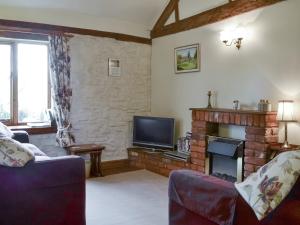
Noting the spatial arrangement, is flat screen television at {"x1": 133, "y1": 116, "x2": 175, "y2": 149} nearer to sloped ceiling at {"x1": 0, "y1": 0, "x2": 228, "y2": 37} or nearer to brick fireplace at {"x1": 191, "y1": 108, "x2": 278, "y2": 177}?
brick fireplace at {"x1": 191, "y1": 108, "x2": 278, "y2": 177}

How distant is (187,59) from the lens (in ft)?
16.4

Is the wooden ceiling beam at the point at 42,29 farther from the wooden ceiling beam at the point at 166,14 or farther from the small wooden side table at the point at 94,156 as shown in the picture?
the small wooden side table at the point at 94,156

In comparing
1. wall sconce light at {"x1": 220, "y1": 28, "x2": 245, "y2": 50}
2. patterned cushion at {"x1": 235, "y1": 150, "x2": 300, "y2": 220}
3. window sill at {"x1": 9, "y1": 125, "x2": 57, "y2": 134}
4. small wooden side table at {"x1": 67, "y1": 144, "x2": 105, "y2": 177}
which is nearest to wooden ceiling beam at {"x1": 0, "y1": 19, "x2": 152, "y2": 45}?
window sill at {"x1": 9, "y1": 125, "x2": 57, "y2": 134}

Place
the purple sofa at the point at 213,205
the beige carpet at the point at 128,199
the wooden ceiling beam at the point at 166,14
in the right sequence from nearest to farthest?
the purple sofa at the point at 213,205
the beige carpet at the point at 128,199
the wooden ceiling beam at the point at 166,14

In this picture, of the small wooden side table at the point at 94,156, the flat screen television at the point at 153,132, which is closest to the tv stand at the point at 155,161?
the flat screen television at the point at 153,132

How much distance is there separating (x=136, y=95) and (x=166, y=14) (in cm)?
151

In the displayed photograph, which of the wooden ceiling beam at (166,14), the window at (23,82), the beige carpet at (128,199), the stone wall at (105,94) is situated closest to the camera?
the beige carpet at (128,199)

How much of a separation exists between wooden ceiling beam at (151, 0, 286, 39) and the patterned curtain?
168 cm

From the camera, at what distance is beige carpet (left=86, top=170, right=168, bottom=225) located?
3.15m

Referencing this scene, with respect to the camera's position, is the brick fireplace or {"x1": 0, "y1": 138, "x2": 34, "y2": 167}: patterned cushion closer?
{"x1": 0, "y1": 138, "x2": 34, "y2": 167}: patterned cushion

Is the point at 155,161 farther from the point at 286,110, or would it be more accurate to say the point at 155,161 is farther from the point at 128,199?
the point at 286,110

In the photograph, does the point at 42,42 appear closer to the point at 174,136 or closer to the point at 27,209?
the point at 174,136

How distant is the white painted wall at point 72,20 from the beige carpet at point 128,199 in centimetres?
247

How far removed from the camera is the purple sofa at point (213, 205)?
1739mm
